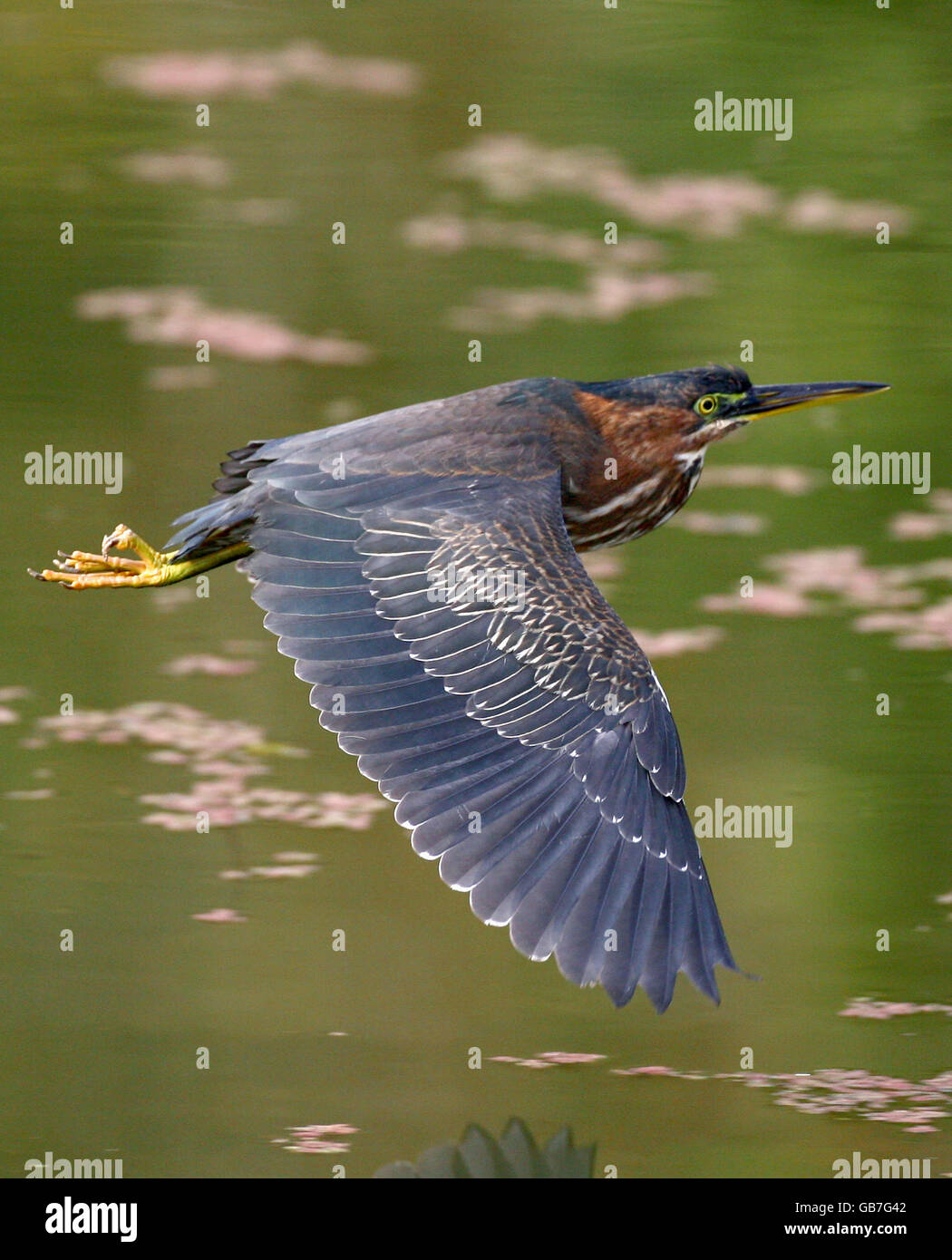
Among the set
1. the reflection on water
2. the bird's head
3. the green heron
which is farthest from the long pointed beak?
the reflection on water

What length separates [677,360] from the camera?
9141mm

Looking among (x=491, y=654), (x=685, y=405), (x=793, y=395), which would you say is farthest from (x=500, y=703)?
(x=793, y=395)

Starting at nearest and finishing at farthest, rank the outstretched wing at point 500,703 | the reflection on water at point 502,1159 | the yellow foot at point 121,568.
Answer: the outstretched wing at point 500,703 → the reflection on water at point 502,1159 → the yellow foot at point 121,568

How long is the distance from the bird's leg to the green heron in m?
0.01

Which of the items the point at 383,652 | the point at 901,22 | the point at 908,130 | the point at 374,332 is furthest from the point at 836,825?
the point at 901,22

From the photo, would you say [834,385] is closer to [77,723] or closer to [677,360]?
[677,360]

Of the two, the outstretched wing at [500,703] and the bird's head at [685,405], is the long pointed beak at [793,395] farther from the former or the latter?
the outstretched wing at [500,703]

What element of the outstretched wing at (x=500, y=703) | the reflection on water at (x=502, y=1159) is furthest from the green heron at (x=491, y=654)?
the reflection on water at (x=502, y=1159)

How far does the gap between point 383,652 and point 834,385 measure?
2.11 meters

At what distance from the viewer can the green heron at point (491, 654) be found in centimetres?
505

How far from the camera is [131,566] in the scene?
6.47 metres

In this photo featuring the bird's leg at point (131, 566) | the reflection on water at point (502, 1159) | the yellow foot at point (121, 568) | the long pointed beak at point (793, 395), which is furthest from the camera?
the long pointed beak at point (793, 395)

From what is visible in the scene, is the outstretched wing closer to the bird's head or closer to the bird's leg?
the bird's leg

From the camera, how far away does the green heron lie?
5.05 meters
